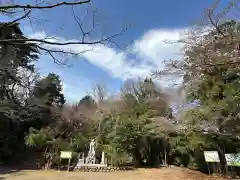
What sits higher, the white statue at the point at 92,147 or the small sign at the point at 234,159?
the white statue at the point at 92,147

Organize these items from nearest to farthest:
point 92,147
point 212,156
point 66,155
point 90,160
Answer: point 212,156
point 66,155
point 90,160
point 92,147

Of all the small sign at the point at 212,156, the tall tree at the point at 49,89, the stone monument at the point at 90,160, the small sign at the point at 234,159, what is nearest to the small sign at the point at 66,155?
the stone monument at the point at 90,160

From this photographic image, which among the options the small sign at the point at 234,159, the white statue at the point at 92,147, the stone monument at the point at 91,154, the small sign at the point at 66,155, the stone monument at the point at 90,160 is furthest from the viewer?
the white statue at the point at 92,147

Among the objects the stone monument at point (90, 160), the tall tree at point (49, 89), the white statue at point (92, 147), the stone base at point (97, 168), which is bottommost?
the stone base at point (97, 168)

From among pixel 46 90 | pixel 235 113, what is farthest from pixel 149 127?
pixel 46 90

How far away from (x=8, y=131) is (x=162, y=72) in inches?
452

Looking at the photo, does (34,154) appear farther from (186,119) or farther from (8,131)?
(186,119)

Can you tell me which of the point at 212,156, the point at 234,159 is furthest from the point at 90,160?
the point at 234,159

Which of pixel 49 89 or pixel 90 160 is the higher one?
pixel 49 89

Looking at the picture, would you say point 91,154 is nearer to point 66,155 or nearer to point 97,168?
point 97,168

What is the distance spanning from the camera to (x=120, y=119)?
13.9 m

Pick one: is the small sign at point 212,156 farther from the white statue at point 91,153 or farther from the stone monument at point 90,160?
the white statue at point 91,153

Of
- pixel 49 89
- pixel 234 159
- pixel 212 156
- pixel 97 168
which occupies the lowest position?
pixel 97 168

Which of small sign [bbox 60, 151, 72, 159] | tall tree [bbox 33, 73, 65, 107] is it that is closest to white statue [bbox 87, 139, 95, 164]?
small sign [bbox 60, 151, 72, 159]
